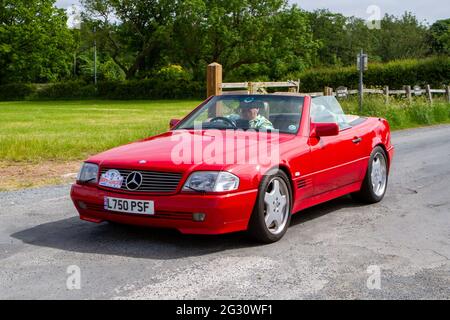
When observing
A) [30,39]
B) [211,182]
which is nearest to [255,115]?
[211,182]

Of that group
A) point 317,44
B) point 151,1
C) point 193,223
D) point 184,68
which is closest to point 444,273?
point 193,223

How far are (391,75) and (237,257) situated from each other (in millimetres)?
42036

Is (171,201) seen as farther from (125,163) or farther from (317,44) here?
(317,44)

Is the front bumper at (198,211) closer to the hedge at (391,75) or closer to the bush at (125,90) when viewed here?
the hedge at (391,75)

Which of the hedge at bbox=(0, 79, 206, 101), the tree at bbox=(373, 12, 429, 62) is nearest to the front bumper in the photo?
the hedge at bbox=(0, 79, 206, 101)

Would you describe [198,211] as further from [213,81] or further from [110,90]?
[110,90]

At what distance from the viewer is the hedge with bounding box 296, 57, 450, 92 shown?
4241 centimetres

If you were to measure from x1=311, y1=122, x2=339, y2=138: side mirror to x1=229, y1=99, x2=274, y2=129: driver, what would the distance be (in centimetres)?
45

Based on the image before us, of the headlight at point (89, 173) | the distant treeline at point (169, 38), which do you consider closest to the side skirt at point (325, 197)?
the headlight at point (89, 173)

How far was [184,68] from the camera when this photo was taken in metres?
73.4

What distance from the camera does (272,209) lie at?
5594 mm

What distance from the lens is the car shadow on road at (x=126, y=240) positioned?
527 centimetres

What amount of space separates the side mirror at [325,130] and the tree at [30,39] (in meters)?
63.2
